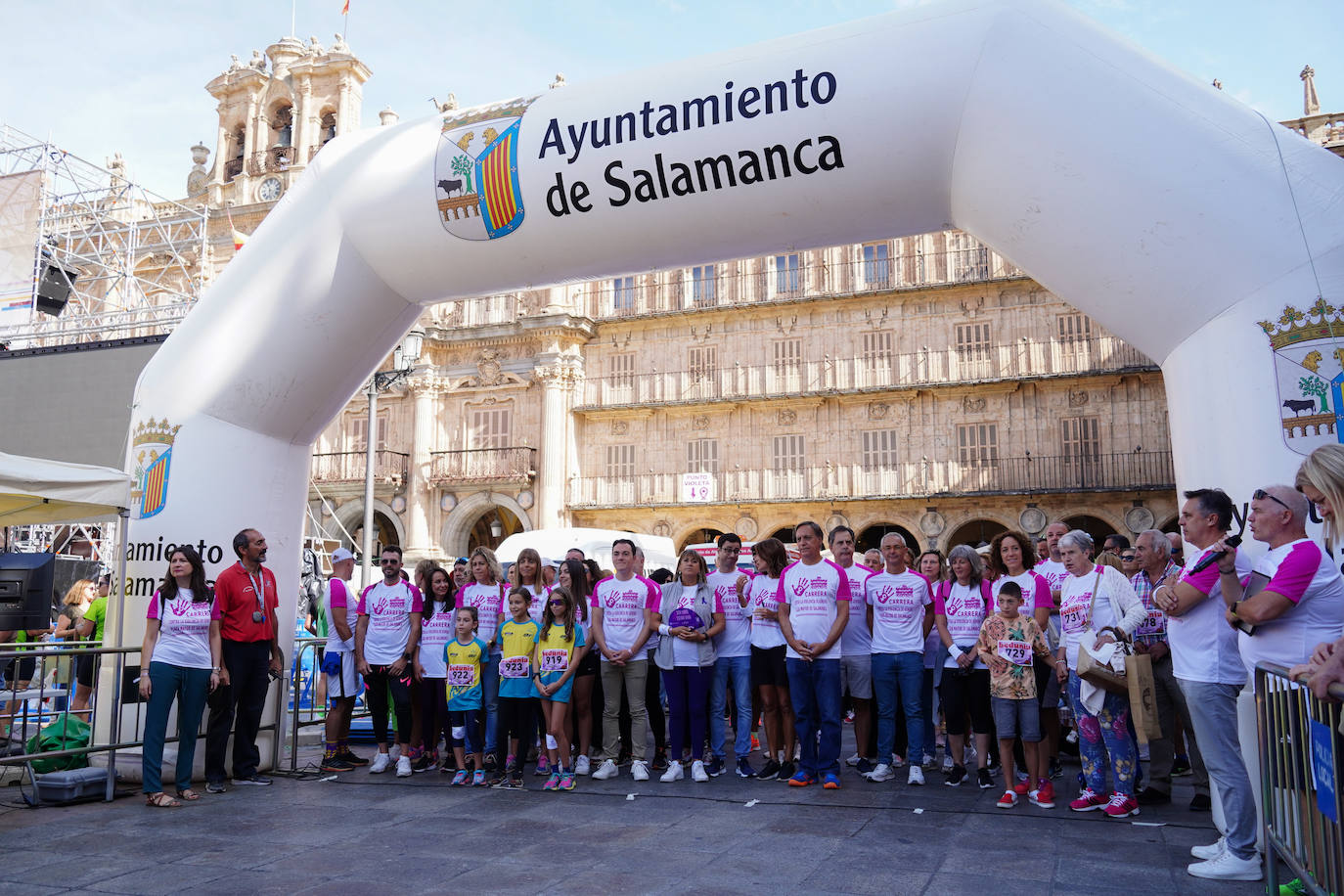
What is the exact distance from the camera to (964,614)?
6.58 metres

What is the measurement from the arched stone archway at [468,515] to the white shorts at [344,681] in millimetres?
21217

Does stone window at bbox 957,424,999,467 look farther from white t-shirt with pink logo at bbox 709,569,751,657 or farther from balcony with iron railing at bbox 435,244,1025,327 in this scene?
white t-shirt with pink logo at bbox 709,569,751,657

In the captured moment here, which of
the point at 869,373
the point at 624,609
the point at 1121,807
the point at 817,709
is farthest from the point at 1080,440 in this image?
the point at 1121,807

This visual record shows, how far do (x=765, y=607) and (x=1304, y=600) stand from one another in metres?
3.58

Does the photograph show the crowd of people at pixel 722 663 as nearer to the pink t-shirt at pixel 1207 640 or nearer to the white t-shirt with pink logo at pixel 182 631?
the white t-shirt with pink logo at pixel 182 631

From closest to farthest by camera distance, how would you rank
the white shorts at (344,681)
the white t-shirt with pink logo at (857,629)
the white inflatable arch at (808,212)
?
the white inflatable arch at (808,212)
the white t-shirt with pink logo at (857,629)
the white shorts at (344,681)

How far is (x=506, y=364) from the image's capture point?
1177 inches

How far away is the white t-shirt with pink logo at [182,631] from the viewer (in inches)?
252

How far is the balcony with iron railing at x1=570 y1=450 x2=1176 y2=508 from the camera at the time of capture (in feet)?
81.6

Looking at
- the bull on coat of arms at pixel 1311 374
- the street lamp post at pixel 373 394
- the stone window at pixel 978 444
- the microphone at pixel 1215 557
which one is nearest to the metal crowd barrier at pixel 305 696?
the street lamp post at pixel 373 394

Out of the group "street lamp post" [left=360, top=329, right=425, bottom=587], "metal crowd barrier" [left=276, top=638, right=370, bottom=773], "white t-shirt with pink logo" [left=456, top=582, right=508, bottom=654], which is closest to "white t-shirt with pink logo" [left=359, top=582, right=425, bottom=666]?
"white t-shirt with pink logo" [left=456, top=582, right=508, bottom=654]

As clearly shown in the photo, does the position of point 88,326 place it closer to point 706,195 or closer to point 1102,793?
point 706,195

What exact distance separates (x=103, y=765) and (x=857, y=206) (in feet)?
19.4

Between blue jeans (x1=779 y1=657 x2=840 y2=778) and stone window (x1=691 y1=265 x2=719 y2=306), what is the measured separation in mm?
22754
